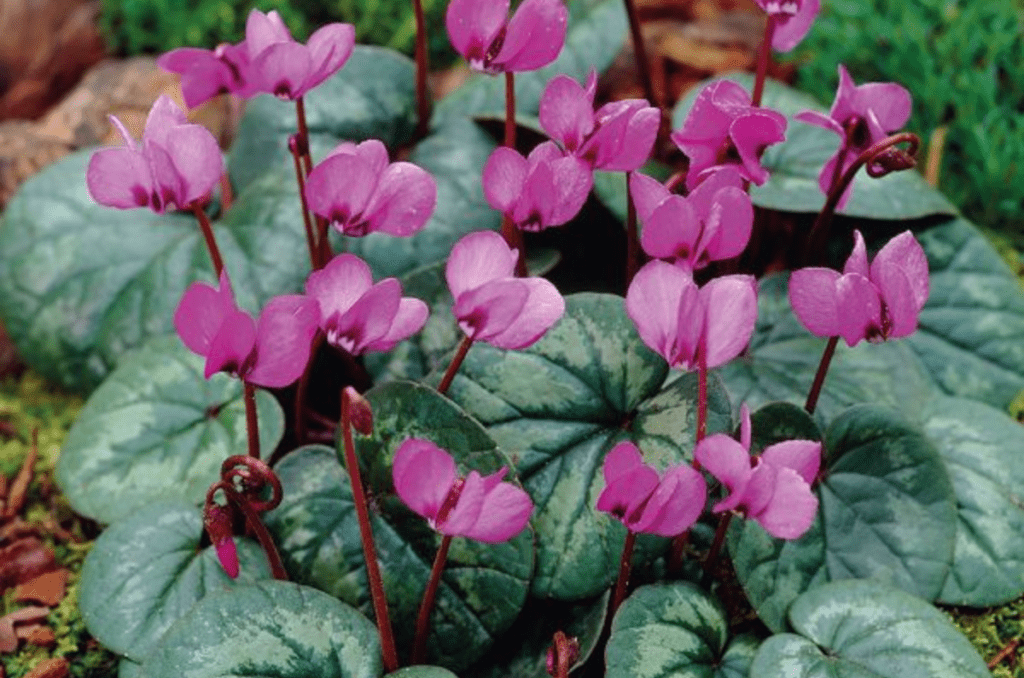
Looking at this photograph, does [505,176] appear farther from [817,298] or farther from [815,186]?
[815,186]

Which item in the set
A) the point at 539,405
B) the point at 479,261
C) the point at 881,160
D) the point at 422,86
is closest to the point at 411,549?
the point at 539,405

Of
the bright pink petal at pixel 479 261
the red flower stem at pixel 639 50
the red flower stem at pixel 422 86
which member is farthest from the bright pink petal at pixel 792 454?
the red flower stem at pixel 422 86

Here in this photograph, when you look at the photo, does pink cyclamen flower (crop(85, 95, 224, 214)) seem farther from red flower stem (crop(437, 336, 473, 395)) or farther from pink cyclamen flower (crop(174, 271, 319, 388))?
red flower stem (crop(437, 336, 473, 395))

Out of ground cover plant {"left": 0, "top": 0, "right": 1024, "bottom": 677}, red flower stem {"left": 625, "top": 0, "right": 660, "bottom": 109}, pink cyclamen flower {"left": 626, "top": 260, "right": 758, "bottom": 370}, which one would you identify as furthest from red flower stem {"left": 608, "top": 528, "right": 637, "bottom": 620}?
red flower stem {"left": 625, "top": 0, "right": 660, "bottom": 109}

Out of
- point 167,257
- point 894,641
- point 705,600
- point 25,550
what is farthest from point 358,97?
point 894,641

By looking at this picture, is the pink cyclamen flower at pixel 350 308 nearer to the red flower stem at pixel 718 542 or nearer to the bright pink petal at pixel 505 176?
the bright pink petal at pixel 505 176

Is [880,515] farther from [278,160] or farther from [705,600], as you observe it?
[278,160]
